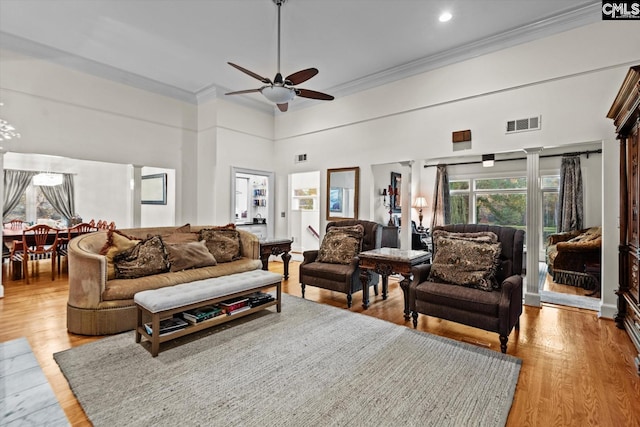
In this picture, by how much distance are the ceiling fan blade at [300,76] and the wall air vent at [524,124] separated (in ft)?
8.97

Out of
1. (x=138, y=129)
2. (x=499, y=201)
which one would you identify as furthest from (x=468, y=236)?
(x=138, y=129)

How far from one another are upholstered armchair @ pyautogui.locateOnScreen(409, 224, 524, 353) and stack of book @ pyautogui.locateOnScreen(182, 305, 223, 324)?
1.97 meters

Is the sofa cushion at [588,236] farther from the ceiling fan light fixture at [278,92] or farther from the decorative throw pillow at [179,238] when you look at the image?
the decorative throw pillow at [179,238]

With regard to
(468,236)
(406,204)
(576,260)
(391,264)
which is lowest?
(576,260)

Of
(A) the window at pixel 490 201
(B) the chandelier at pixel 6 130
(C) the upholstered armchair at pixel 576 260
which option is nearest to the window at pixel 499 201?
(A) the window at pixel 490 201

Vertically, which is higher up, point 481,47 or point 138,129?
point 481,47

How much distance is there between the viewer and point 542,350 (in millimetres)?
2719

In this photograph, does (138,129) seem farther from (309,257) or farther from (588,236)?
(588,236)

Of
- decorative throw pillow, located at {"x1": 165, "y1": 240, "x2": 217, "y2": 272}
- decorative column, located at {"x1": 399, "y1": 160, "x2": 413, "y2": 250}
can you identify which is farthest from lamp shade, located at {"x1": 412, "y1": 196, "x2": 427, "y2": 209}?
decorative throw pillow, located at {"x1": 165, "y1": 240, "x2": 217, "y2": 272}

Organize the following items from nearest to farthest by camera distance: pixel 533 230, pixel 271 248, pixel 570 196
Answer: pixel 533 230, pixel 271 248, pixel 570 196

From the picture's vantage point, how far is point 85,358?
8.16 ft

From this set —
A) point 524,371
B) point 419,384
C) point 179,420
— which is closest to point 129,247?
point 179,420

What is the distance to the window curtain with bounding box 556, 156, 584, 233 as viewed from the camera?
19.0 ft

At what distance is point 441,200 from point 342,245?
407 centimetres
